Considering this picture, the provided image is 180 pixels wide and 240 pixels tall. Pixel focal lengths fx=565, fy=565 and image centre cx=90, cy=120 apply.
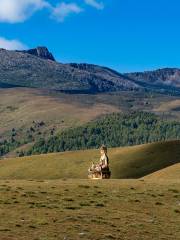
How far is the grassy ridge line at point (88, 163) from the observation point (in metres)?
120

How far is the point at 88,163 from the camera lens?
12862 centimetres

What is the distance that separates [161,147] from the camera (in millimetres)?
133875

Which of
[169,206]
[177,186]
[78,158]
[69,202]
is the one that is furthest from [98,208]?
[78,158]

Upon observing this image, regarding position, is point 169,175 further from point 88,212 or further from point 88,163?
point 88,163

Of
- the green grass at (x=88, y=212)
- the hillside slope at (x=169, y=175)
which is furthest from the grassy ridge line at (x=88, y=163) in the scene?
the green grass at (x=88, y=212)

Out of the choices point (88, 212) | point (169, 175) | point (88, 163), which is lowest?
point (88, 163)

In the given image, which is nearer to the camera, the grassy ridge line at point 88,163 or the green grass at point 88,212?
the green grass at point 88,212

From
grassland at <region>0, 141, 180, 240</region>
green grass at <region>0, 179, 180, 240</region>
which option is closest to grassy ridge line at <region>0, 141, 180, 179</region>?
grassland at <region>0, 141, 180, 240</region>

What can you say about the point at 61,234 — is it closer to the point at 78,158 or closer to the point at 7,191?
the point at 7,191

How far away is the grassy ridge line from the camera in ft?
393

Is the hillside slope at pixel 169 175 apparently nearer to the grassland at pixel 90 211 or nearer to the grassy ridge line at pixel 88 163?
the grassland at pixel 90 211

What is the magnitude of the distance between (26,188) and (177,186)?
13379 millimetres

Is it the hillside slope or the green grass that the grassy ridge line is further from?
A: the green grass

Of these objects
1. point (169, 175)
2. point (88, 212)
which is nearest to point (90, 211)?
point (88, 212)
